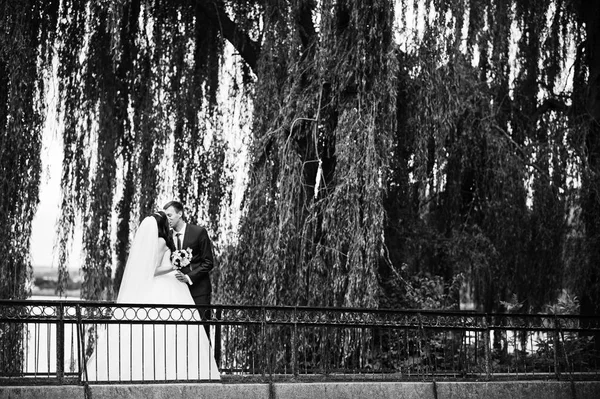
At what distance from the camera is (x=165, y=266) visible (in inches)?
435

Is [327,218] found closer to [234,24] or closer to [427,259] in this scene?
[427,259]

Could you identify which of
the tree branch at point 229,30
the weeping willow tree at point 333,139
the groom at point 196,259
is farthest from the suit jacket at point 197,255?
the tree branch at point 229,30

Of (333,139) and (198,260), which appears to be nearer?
(198,260)

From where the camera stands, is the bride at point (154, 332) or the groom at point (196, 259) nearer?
the bride at point (154, 332)

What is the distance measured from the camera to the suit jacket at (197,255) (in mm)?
11125

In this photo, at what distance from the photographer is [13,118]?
13.5m

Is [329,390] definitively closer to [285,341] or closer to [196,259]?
[196,259]

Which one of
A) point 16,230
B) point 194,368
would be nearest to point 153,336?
point 194,368

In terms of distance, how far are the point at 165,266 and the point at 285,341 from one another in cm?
244

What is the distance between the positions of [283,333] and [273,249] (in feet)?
4.40

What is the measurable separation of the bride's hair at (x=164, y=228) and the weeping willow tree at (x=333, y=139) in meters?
2.05

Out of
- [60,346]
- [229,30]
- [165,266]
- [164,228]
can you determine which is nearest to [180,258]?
[165,266]

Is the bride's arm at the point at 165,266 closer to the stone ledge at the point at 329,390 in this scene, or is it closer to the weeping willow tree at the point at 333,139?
the stone ledge at the point at 329,390

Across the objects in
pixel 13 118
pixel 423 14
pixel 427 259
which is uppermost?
pixel 423 14
